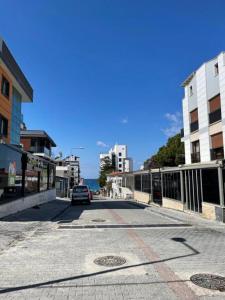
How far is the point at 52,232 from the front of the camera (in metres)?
11.5

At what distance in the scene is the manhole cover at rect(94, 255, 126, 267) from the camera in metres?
7.04

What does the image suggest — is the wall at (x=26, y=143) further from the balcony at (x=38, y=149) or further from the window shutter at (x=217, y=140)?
the window shutter at (x=217, y=140)

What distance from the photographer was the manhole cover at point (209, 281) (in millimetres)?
5559

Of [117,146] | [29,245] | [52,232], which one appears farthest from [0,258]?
[117,146]

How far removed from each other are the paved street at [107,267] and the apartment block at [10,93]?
12.5m

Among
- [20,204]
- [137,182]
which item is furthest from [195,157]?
[20,204]

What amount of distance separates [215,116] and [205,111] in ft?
5.74

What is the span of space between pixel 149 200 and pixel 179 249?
22421mm

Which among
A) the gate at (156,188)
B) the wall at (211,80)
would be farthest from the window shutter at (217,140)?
the gate at (156,188)

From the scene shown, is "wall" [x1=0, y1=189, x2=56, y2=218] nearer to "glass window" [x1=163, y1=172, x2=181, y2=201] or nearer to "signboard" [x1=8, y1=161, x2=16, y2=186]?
"signboard" [x1=8, y1=161, x2=16, y2=186]

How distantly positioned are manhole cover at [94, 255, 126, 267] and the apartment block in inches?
639

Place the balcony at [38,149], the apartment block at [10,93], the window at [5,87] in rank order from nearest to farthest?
the apartment block at [10,93], the window at [5,87], the balcony at [38,149]

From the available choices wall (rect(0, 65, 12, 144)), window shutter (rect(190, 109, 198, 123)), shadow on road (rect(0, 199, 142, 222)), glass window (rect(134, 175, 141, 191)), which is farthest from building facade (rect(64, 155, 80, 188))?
shadow on road (rect(0, 199, 142, 222))

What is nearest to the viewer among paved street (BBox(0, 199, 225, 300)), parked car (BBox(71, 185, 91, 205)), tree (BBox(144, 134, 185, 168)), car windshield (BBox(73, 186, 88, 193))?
paved street (BBox(0, 199, 225, 300))
